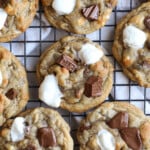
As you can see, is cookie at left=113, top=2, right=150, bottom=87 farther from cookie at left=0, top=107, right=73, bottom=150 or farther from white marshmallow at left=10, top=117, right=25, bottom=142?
white marshmallow at left=10, top=117, right=25, bottom=142

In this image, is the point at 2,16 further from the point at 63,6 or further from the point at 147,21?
the point at 147,21

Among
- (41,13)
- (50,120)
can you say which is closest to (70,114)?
(50,120)

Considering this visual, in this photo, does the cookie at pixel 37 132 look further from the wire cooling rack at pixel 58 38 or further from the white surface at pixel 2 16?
the white surface at pixel 2 16

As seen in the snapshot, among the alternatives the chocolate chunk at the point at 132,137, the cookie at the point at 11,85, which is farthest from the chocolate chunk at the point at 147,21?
the cookie at the point at 11,85

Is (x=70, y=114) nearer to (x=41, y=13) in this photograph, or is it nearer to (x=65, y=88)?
(x=65, y=88)

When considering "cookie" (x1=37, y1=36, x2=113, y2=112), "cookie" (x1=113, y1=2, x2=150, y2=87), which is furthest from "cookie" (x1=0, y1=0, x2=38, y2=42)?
"cookie" (x1=113, y1=2, x2=150, y2=87)

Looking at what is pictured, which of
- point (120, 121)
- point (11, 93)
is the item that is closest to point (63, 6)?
point (11, 93)
